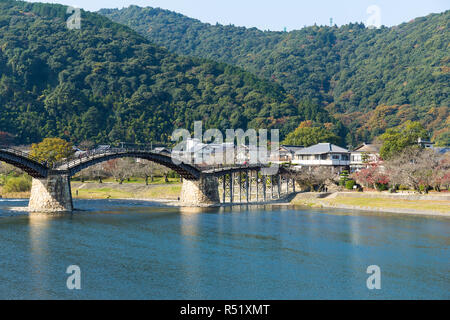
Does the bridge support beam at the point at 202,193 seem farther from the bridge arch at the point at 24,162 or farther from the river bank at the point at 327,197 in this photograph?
the bridge arch at the point at 24,162

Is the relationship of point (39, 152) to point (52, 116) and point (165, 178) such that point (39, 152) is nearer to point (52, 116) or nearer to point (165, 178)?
point (165, 178)

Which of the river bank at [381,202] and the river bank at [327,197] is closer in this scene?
the river bank at [381,202]

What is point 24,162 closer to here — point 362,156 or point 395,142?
point 362,156

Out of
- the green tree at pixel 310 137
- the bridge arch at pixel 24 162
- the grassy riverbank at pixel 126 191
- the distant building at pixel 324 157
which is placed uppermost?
the green tree at pixel 310 137

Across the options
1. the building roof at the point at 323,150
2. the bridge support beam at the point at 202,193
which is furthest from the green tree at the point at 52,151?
the building roof at the point at 323,150

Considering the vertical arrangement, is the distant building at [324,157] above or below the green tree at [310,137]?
below

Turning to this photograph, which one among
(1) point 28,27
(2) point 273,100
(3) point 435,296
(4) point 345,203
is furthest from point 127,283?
(1) point 28,27
